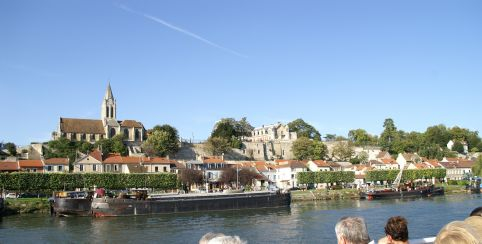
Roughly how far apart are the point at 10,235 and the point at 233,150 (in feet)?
241

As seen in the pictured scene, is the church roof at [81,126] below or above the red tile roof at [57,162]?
above

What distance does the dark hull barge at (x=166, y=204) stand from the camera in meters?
44.6

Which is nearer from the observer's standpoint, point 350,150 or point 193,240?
point 193,240

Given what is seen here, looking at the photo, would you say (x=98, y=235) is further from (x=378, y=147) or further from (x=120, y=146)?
(x=378, y=147)

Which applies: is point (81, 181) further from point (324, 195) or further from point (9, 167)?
point (324, 195)

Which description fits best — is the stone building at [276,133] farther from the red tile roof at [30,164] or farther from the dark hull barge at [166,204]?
the dark hull barge at [166,204]

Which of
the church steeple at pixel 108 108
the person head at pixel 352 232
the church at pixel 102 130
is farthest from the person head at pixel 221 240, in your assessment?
the church steeple at pixel 108 108

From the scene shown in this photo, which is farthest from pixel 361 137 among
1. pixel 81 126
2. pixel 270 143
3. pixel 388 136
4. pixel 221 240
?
pixel 221 240

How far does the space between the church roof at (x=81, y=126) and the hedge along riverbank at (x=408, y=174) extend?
52.7 meters

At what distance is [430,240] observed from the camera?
6.59m

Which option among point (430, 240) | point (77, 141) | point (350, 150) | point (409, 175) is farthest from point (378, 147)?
point (430, 240)

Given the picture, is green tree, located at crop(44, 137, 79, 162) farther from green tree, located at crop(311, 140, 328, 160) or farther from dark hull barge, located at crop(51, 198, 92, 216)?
green tree, located at crop(311, 140, 328, 160)

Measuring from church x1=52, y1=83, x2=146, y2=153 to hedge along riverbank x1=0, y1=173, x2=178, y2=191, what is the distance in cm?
2882

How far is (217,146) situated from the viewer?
97812 mm
